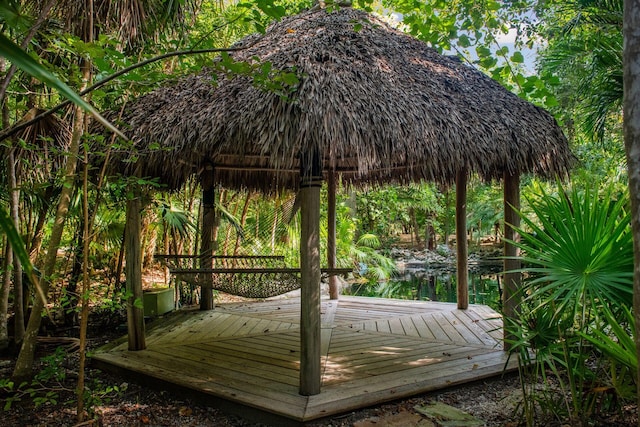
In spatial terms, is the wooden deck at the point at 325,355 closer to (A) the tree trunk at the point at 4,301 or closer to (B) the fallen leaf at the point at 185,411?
(B) the fallen leaf at the point at 185,411

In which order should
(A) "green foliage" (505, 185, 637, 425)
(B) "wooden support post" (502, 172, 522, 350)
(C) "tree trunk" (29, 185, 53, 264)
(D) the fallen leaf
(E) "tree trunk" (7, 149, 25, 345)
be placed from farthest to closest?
(C) "tree trunk" (29, 185, 53, 264)
(B) "wooden support post" (502, 172, 522, 350)
(E) "tree trunk" (7, 149, 25, 345)
(D) the fallen leaf
(A) "green foliage" (505, 185, 637, 425)

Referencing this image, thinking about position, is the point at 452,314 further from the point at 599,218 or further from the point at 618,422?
the point at 599,218

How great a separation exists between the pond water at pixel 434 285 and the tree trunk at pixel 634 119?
4.95m

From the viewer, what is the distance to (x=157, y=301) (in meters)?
4.42

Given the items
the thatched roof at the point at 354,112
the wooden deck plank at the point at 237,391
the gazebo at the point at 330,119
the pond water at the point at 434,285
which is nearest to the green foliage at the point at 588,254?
the gazebo at the point at 330,119

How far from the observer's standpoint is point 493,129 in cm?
289

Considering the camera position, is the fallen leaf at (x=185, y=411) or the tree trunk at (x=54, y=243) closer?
the tree trunk at (x=54, y=243)

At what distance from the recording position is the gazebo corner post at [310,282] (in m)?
2.37

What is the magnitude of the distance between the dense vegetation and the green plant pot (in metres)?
0.33

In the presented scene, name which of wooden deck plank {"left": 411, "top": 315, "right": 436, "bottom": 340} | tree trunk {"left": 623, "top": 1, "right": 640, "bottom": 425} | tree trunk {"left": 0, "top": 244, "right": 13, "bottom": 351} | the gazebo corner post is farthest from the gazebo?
tree trunk {"left": 0, "top": 244, "right": 13, "bottom": 351}

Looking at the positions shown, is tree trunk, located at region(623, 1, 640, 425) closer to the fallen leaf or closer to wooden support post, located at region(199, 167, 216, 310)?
the fallen leaf

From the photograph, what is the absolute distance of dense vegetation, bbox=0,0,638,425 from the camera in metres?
1.66

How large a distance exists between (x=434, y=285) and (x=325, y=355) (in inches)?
267

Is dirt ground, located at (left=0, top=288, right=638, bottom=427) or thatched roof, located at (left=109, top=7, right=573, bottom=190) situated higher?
thatched roof, located at (left=109, top=7, right=573, bottom=190)
